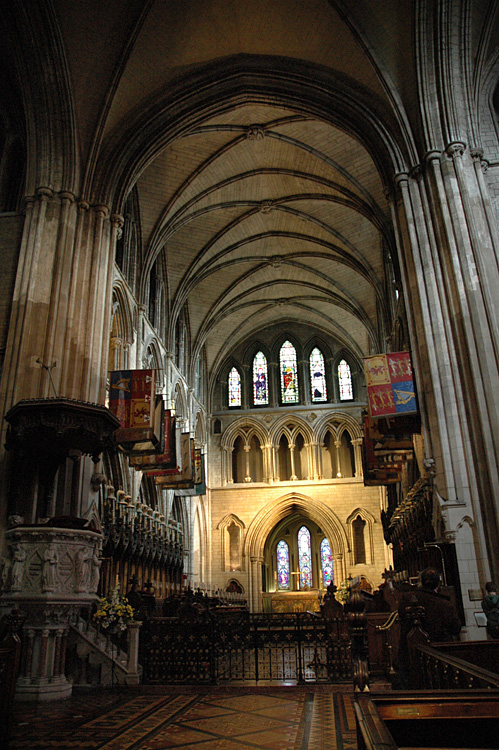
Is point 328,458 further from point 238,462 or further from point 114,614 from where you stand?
point 114,614

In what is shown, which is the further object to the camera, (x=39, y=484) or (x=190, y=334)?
(x=190, y=334)

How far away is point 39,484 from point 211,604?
7.75 m

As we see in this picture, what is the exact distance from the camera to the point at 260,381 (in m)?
28.8

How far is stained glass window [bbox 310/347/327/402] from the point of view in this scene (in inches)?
1110

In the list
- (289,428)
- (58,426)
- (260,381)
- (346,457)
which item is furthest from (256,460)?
(58,426)

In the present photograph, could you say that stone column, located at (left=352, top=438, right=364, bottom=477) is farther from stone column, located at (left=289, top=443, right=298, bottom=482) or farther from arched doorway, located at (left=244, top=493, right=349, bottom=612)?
stone column, located at (left=289, top=443, right=298, bottom=482)

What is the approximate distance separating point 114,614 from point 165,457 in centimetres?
563

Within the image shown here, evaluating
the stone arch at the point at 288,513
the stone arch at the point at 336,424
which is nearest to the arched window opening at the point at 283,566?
the stone arch at the point at 288,513

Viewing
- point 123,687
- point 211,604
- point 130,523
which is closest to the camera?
point 123,687

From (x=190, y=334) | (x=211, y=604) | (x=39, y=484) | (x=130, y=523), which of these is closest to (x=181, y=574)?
(x=211, y=604)

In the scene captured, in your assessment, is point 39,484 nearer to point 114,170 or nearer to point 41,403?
point 41,403

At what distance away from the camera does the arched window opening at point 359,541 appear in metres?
25.6

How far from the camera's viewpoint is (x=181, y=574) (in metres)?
20.9

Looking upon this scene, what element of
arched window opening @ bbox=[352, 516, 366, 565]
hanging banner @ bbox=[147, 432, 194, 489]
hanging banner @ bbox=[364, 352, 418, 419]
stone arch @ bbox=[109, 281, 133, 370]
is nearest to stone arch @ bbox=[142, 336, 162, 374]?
stone arch @ bbox=[109, 281, 133, 370]
